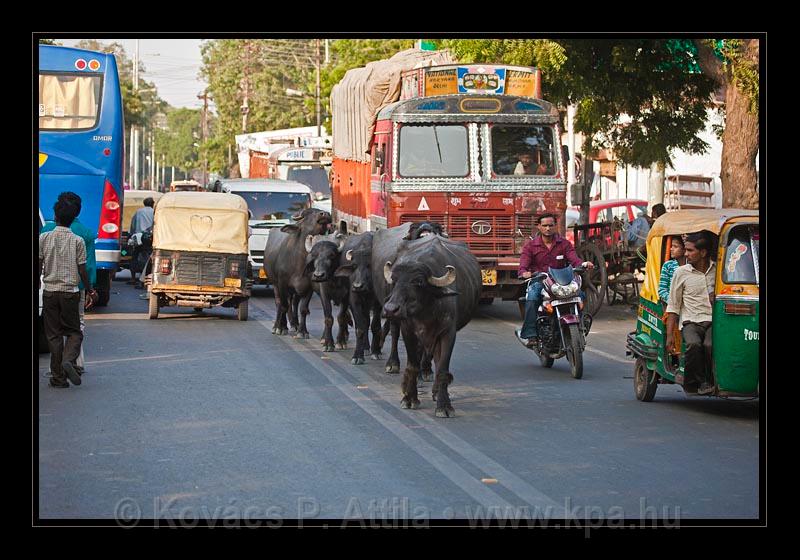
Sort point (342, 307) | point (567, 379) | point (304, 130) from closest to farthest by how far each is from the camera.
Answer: point (567, 379)
point (342, 307)
point (304, 130)

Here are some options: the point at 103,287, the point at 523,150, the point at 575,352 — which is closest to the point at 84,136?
the point at 103,287

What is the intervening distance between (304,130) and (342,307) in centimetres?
4130

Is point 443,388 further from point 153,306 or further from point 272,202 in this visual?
point 272,202

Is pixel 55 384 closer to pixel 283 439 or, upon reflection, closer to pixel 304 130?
pixel 283 439

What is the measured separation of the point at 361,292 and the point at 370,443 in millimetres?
5151

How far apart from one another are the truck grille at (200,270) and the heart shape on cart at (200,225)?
1.48 feet

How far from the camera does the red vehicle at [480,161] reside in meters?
20.6

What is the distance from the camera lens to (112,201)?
21844 millimetres

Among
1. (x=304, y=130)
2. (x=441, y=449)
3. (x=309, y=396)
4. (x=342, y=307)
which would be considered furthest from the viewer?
(x=304, y=130)

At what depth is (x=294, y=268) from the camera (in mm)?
18469

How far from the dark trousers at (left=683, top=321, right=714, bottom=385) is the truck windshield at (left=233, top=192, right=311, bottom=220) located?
1691 centimetres

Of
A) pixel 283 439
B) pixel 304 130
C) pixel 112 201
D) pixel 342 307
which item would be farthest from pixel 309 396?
pixel 304 130

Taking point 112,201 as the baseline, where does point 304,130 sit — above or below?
above
